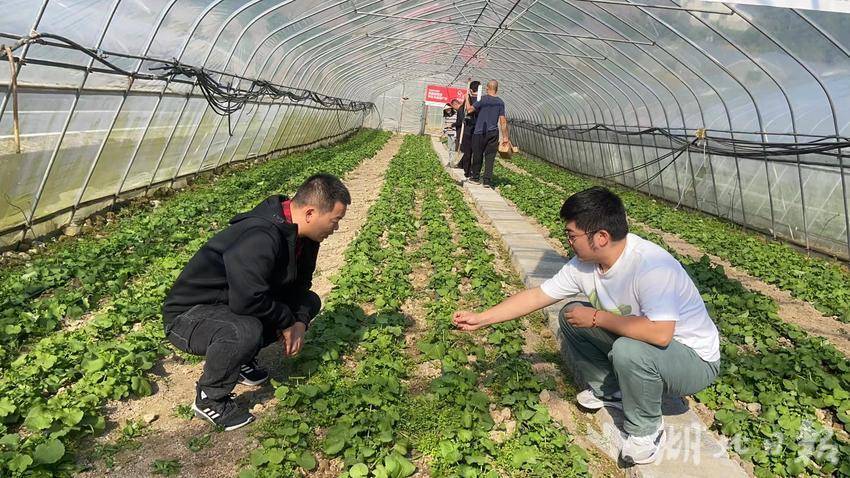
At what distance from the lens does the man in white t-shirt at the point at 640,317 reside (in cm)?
285

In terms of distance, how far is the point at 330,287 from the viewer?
5668 millimetres

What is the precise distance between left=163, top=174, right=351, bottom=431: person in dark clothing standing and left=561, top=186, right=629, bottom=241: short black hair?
126cm

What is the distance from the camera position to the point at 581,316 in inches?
120

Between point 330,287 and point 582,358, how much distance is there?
9.47 ft

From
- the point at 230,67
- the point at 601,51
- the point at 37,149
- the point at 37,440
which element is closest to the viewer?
the point at 37,440

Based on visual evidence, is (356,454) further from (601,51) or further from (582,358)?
(601,51)

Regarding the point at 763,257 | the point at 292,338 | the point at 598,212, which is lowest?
the point at 292,338

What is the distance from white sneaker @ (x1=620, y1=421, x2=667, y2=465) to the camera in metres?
2.95

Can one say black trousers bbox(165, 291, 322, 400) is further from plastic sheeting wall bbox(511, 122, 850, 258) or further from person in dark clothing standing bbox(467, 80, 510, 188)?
plastic sheeting wall bbox(511, 122, 850, 258)

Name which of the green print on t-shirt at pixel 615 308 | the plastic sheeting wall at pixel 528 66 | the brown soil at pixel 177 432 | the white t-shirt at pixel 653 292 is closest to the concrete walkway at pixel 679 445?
the white t-shirt at pixel 653 292

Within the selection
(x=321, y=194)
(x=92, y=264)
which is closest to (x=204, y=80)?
(x=92, y=264)

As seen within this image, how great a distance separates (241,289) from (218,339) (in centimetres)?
30

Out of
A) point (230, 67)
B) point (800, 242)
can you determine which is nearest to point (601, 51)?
point (800, 242)

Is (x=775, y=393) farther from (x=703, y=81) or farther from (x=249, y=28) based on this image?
(x=249, y=28)
